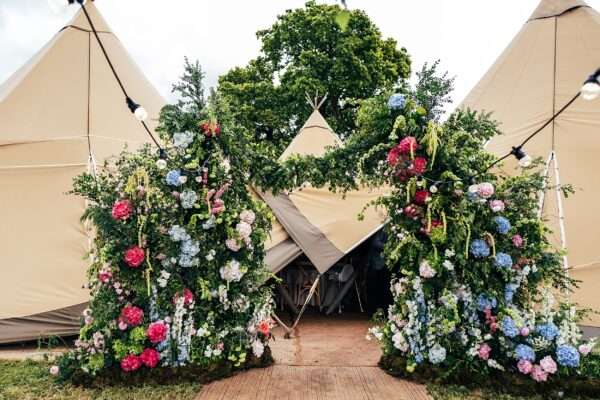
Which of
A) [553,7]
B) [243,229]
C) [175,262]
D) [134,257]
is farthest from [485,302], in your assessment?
[553,7]

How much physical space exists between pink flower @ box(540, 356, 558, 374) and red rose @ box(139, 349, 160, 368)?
10.5ft

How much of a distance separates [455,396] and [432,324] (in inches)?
23.1

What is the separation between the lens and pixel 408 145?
3.98 metres

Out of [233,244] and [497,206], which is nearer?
[497,206]

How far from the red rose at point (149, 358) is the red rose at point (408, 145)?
2.81m

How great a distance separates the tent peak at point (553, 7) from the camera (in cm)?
607

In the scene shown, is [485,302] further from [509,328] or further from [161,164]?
[161,164]

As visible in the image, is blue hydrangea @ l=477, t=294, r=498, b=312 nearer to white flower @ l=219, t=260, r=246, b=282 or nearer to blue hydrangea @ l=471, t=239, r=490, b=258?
blue hydrangea @ l=471, t=239, r=490, b=258

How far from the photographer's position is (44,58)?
620cm

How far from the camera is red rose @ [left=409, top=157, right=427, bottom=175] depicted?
3963 millimetres

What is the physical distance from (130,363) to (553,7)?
6922mm

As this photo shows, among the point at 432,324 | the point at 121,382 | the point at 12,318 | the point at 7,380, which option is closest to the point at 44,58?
the point at 12,318

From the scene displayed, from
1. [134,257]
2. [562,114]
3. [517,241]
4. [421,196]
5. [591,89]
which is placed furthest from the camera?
[562,114]

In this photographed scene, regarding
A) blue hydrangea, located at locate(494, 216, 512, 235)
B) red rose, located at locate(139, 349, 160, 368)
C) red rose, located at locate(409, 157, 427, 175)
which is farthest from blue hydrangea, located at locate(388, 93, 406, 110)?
red rose, located at locate(139, 349, 160, 368)
